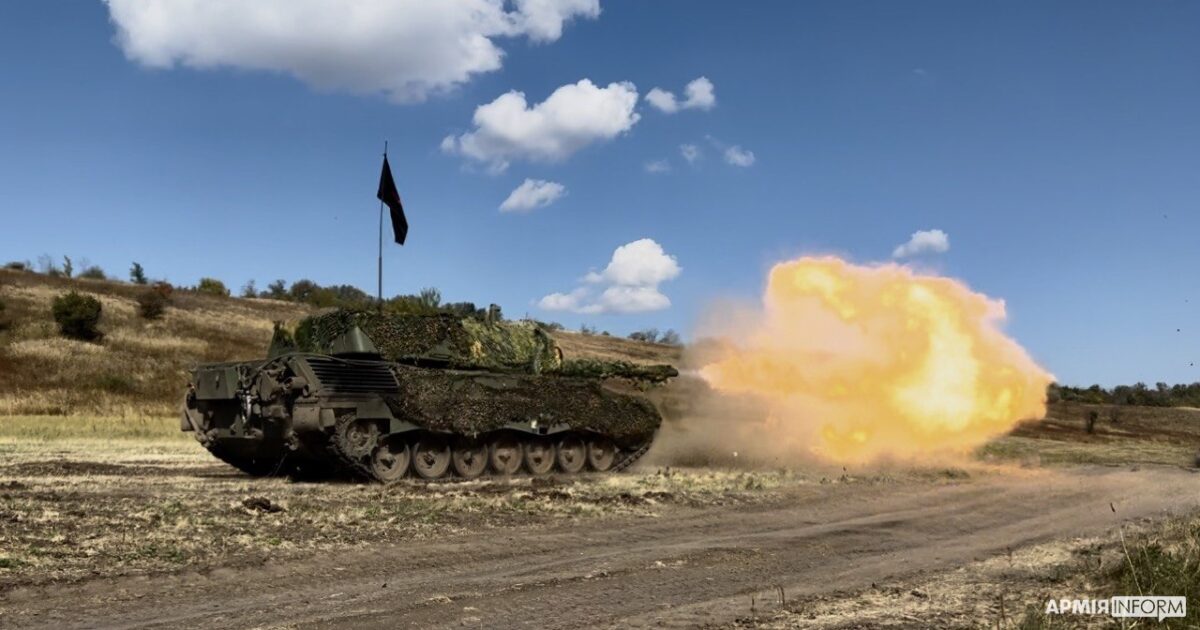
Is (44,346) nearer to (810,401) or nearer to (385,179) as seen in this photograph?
(385,179)

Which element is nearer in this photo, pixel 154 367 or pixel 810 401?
pixel 810 401

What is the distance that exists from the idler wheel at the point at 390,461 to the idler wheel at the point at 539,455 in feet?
10.1

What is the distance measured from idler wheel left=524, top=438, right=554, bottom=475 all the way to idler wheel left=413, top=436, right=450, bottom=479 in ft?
6.86

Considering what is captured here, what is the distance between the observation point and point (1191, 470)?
25641mm

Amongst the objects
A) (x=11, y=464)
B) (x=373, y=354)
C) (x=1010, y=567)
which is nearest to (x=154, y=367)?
(x=11, y=464)

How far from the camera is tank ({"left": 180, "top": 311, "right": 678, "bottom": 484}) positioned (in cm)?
1800

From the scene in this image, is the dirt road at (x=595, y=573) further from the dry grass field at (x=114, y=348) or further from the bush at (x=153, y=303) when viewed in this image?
the bush at (x=153, y=303)

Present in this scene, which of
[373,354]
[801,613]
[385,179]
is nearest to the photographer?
[801,613]

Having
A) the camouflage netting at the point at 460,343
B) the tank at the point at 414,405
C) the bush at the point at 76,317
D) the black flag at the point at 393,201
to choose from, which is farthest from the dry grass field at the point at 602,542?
the bush at the point at 76,317

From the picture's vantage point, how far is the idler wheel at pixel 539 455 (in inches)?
853


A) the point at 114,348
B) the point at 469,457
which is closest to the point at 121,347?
the point at 114,348

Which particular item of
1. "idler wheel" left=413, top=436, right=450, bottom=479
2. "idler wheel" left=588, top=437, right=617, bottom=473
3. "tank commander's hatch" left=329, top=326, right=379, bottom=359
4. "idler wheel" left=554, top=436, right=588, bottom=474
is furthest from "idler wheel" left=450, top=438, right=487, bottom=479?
"idler wheel" left=588, top=437, right=617, bottom=473

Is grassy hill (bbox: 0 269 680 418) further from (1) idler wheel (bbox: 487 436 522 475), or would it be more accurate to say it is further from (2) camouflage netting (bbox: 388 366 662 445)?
(2) camouflage netting (bbox: 388 366 662 445)

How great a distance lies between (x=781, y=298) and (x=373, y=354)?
1201cm
